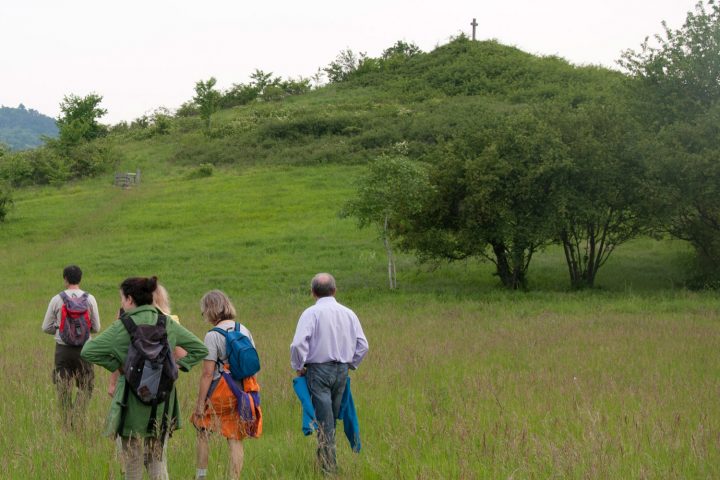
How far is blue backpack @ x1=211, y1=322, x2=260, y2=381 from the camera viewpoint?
7.57 meters

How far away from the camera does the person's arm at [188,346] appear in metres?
7.01

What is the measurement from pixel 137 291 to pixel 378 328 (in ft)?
44.1

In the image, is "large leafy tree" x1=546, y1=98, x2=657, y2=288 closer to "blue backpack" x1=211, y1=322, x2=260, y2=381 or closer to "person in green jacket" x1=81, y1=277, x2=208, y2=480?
"blue backpack" x1=211, y1=322, x2=260, y2=381

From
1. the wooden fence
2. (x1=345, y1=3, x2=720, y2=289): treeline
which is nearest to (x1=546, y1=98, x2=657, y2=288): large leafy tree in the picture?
(x1=345, y1=3, x2=720, y2=289): treeline

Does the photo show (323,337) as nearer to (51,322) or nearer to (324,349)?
(324,349)

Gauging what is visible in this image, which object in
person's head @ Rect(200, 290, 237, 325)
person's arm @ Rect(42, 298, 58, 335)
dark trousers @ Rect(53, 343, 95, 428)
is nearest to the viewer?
person's head @ Rect(200, 290, 237, 325)

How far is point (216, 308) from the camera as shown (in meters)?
7.68

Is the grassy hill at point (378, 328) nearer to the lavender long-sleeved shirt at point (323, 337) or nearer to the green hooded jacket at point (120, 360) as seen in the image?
the green hooded jacket at point (120, 360)

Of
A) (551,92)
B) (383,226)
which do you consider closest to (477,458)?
(383,226)

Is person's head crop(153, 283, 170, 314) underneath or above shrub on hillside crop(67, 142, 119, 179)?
underneath

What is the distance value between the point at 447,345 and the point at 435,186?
1270 cm

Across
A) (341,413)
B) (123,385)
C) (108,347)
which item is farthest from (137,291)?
(341,413)

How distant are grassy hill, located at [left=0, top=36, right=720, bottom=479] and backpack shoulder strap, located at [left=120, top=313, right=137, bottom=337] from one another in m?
1.17

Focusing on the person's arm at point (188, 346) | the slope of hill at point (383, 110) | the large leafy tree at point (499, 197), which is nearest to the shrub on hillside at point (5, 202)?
the slope of hill at point (383, 110)
